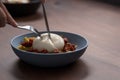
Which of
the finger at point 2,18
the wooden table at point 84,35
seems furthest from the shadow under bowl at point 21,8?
the finger at point 2,18

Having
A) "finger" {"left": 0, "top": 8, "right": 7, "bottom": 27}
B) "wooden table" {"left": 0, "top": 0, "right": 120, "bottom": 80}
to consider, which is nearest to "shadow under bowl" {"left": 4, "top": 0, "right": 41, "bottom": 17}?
"wooden table" {"left": 0, "top": 0, "right": 120, "bottom": 80}

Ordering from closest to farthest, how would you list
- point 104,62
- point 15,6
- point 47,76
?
point 47,76 → point 104,62 → point 15,6

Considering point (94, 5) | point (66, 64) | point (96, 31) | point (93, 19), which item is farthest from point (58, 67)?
point (94, 5)

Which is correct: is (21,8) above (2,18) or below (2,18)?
below

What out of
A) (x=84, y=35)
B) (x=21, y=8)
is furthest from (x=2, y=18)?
(x=21, y=8)

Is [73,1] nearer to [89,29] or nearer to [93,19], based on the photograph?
[93,19]

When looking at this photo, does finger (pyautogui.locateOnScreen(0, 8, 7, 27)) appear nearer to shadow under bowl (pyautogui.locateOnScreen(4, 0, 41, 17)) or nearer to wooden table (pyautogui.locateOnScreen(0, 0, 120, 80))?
wooden table (pyautogui.locateOnScreen(0, 0, 120, 80))

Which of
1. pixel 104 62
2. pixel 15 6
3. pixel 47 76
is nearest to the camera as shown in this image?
pixel 47 76

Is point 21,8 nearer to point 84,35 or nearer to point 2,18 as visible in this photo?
point 84,35
